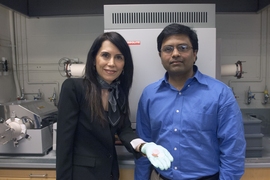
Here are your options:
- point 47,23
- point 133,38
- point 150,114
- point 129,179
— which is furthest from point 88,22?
point 129,179

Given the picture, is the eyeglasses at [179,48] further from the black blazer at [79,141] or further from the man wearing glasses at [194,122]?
the black blazer at [79,141]

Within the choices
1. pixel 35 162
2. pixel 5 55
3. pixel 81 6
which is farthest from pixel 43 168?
pixel 81 6

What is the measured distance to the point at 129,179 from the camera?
4.53 ft

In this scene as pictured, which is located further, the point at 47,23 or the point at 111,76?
the point at 47,23

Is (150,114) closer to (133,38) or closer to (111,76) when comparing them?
(111,76)

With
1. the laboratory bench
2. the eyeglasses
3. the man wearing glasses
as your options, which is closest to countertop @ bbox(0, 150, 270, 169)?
the laboratory bench

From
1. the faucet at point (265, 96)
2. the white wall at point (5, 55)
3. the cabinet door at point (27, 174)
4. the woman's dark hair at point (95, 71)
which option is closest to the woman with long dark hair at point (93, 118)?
the woman's dark hair at point (95, 71)

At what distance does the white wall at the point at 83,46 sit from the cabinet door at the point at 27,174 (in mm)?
965

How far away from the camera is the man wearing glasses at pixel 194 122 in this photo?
1.01 metres

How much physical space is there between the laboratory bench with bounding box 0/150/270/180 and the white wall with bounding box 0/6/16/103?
914mm

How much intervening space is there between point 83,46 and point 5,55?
0.82 meters

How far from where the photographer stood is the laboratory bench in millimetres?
1334

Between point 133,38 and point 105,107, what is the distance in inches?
18.8

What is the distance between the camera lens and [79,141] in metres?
1.12
